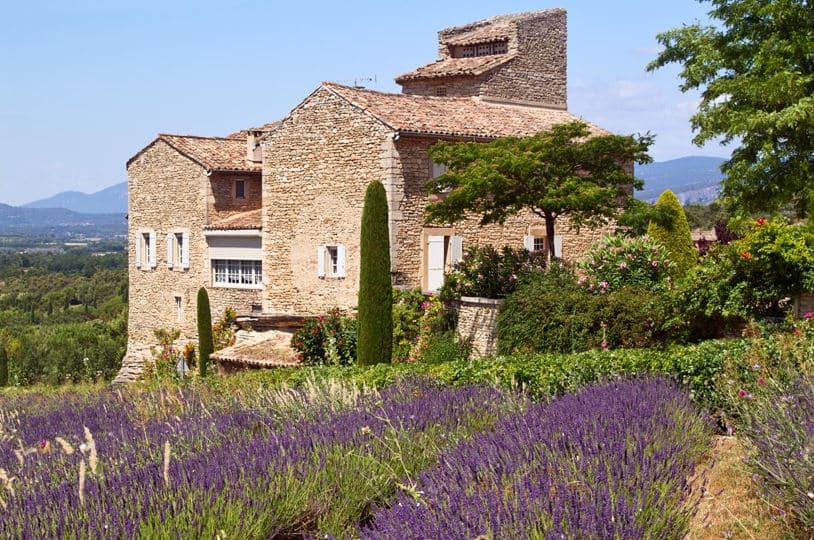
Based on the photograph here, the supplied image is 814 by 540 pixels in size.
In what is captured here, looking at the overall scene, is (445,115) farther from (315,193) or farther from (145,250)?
(145,250)


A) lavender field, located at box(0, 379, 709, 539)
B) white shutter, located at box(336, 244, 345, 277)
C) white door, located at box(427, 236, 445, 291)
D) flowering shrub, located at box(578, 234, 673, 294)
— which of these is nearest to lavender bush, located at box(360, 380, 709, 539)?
lavender field, located at box(0, 379, 709, 539)

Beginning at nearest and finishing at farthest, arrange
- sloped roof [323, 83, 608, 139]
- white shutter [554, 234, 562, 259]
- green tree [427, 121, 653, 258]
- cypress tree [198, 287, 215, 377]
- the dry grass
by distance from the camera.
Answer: the dry grass → green tree [427, 121, 653, 258] → sloped roof [323, 83, 608, 139] → white shutter [554, 234, 562, 259] → cypress tree [198, 287, 215, 377]

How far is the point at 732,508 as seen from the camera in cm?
672

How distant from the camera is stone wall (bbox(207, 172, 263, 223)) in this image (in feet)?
98.3

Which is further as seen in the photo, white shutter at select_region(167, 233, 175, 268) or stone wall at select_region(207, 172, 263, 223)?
white shutter at select_region(167, 233, 175, 268)

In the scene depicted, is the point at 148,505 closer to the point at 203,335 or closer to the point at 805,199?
the point at 805,199

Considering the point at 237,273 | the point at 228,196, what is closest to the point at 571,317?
the point at 237,273

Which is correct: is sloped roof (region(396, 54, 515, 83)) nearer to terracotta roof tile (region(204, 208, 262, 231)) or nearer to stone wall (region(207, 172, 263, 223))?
stone wall (region(207, 172, 263, 223))

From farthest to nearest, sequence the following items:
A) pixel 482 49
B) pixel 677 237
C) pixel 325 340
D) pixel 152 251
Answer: pixel 152 251, pixel 482 49, pixel 677 237, pixel 325 340

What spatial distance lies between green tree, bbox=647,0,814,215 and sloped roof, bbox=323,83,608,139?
3.80m

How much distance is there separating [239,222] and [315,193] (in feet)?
16.6

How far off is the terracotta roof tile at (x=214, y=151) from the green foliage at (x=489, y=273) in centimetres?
1242

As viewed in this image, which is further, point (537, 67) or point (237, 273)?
point (537, 67)

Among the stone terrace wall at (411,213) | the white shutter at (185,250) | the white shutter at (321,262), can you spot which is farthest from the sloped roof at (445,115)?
the white shutter at (185,250)
